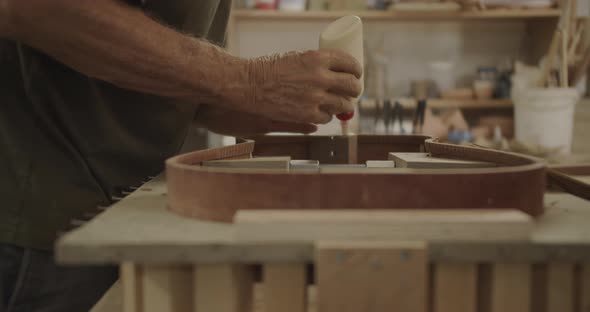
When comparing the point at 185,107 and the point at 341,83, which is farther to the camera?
the point at 185,107

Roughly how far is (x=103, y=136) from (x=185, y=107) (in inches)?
9.1

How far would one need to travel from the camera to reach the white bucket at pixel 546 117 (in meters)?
3.16

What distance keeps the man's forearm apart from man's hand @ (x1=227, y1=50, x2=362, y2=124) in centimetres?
3

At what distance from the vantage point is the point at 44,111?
126 cm

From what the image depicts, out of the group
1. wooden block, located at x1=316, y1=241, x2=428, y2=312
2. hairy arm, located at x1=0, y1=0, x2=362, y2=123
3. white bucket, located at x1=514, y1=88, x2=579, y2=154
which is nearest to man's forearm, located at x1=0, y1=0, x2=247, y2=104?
hairy arm, located at x1=0, y1=0, x2=362, y2=123

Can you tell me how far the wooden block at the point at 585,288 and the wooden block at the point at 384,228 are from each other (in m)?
0.09

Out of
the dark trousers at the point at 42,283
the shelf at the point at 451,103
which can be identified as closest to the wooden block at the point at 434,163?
the dark trousers at the point at 42,283

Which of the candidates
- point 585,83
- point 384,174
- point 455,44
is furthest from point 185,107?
point 585,83

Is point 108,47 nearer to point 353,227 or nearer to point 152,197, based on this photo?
point 152,197

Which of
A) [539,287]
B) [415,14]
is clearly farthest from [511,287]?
[415,14]

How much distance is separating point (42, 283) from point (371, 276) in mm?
817

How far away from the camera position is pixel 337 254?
2.26 feet

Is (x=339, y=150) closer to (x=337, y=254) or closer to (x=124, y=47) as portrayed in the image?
(x=124, y=47)

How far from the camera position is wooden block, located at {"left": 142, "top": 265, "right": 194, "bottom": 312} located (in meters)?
0.74
